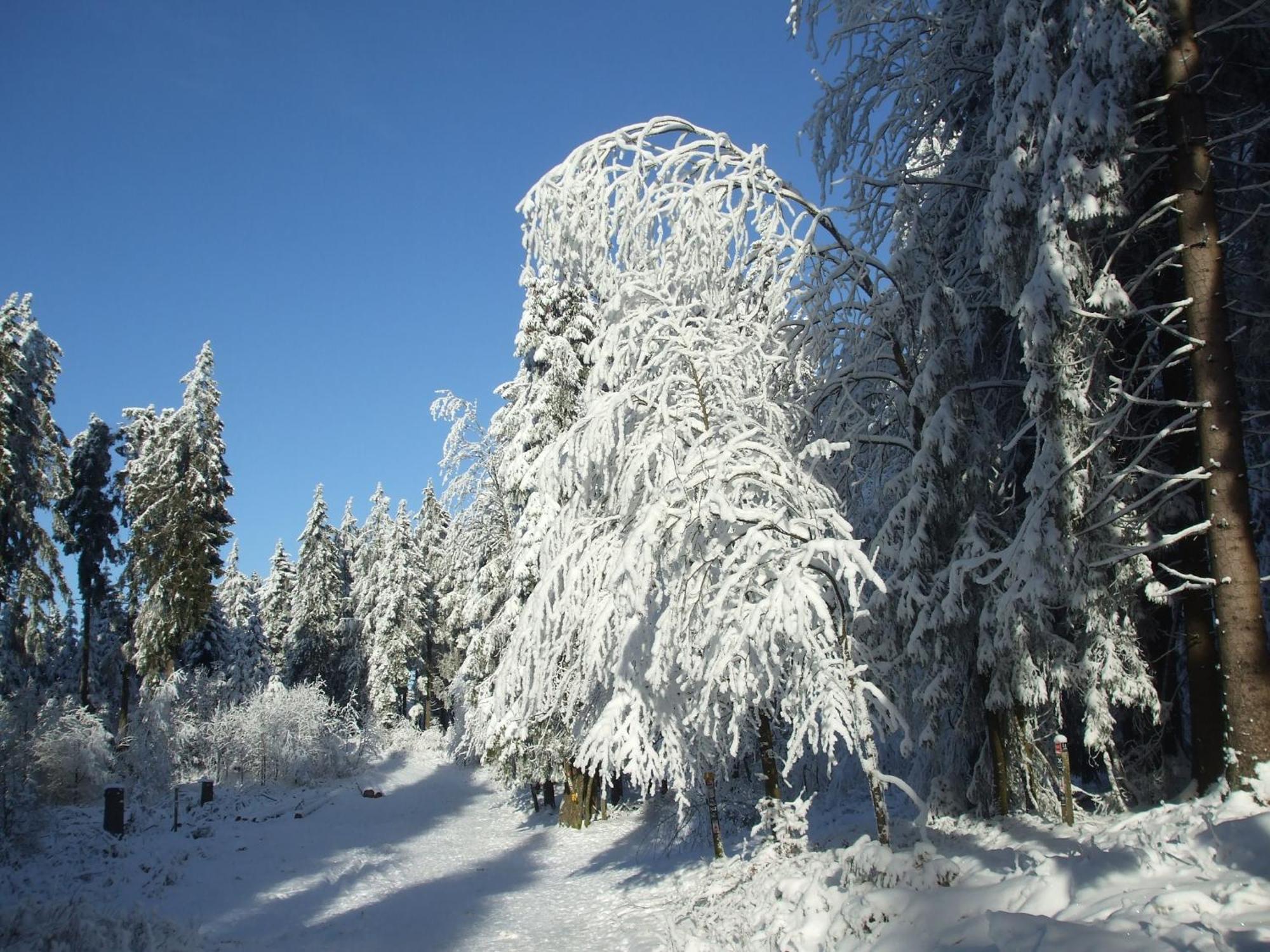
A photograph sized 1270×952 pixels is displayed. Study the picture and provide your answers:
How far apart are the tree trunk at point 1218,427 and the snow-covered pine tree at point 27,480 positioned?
22150 millimetres

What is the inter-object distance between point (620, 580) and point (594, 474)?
1426mm

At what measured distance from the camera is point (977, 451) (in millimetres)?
8430

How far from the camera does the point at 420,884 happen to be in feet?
45.7

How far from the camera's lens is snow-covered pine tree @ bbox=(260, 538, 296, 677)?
157ft

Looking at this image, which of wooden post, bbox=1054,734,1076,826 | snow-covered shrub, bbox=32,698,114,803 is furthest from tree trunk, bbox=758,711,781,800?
snow-covered shrub, bbox=32,698,114,803

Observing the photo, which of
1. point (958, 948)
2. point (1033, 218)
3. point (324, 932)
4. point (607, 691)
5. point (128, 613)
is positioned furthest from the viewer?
point (128, 613)

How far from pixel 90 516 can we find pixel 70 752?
42.0 feet

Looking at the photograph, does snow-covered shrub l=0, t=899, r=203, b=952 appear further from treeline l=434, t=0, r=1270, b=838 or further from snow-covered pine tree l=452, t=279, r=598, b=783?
snow-covered pine tree l=452, t=279, r=598, b=783

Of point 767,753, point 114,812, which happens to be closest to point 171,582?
point 114,812

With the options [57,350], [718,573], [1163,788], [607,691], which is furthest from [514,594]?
[57,350]

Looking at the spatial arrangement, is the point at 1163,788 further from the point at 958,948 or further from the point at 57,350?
the point at 57,350

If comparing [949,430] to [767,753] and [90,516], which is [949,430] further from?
[90,516]

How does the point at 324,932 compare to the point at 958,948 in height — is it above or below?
below

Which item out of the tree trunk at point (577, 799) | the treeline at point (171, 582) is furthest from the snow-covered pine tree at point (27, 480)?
the tree trunk at point (577, 799)
